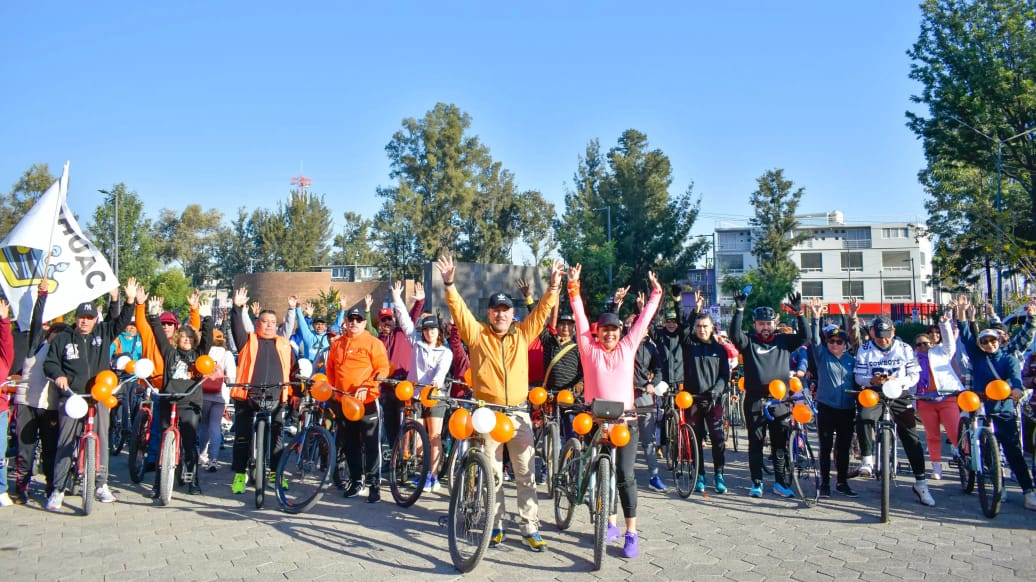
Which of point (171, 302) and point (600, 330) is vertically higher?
point (171, 302)

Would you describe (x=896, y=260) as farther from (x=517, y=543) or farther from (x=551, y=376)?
(x=517, y=543)

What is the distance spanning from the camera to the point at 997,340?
777 centimetres

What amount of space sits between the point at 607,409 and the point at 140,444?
19.9 feet

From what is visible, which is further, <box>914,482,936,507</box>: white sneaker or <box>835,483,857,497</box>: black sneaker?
<box>835,483,857,497</box>: black sneaker

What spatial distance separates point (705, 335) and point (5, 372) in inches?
286

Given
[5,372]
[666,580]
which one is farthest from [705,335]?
[5,372]

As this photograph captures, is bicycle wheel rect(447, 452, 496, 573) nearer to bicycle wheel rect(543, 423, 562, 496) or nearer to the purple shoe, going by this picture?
the purple shoe

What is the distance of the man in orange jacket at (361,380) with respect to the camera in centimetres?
755

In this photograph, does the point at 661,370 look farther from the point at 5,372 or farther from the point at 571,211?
the point at 571,211

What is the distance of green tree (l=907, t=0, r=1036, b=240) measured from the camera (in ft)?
75.5

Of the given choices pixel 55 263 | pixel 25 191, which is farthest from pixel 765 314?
pixel 25 191

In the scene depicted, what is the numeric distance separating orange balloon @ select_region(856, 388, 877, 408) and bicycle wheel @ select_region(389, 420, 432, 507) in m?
4.18

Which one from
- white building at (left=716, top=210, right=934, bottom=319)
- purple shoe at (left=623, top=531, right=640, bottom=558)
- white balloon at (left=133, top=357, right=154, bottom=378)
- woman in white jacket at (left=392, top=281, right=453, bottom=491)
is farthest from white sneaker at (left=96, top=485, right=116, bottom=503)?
white building at (left=716, top=210, right=934, bottom=319)

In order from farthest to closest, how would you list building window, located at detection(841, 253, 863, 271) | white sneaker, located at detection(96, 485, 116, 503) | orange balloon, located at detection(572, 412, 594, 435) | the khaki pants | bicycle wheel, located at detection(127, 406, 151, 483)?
building window, located at detection(841, 253, 863, 271), bicycle wheel, located at detection(127, 406, 151, 483), white sneaker, located at detection(96, 485, 116, 503), the khaki pants, orange balloon, located at detection(572, 412, 594, 435)
